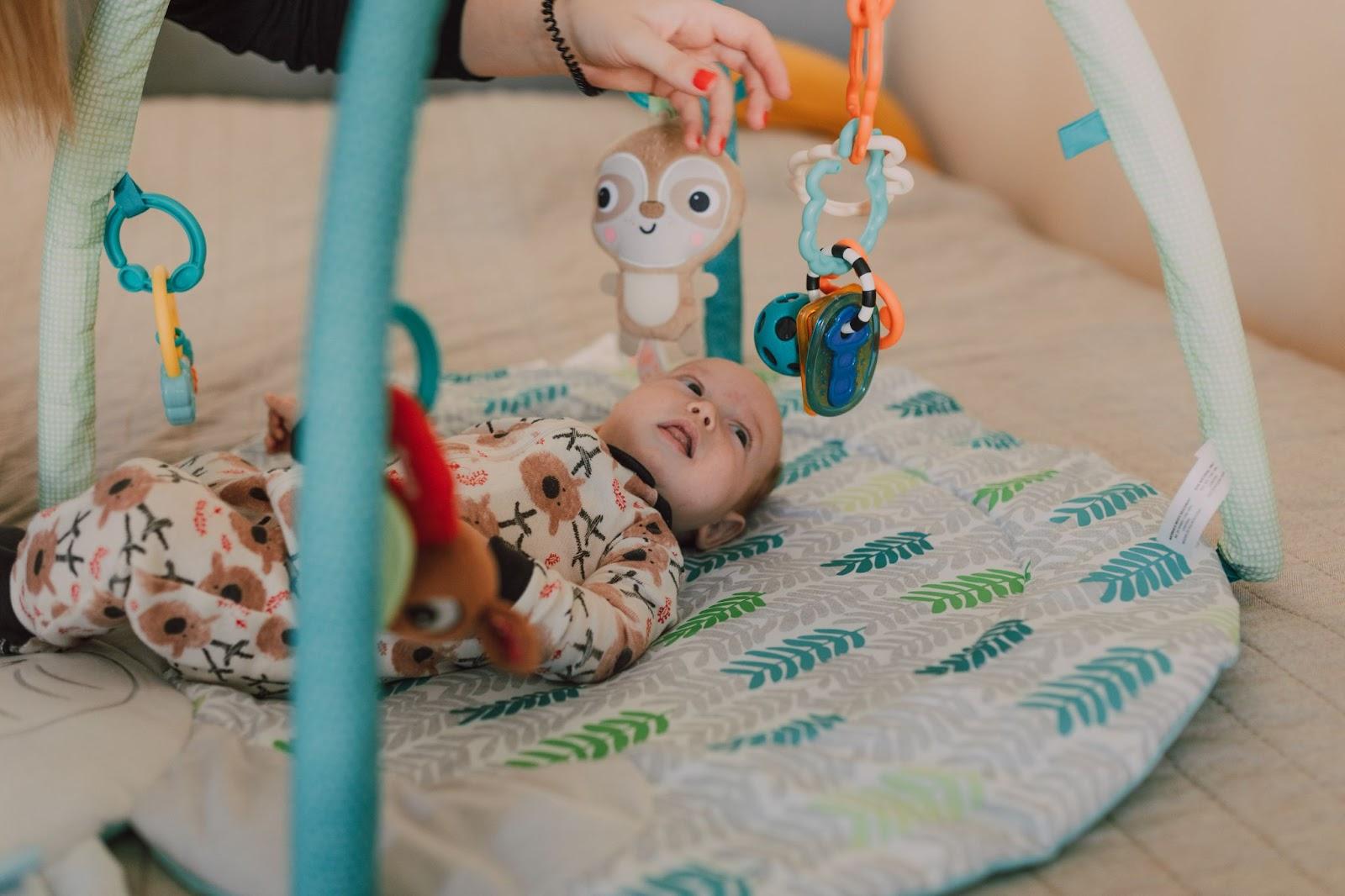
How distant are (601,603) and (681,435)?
10.1 inches

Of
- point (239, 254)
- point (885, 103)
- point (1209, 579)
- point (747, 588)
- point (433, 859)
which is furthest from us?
point (885, 103)

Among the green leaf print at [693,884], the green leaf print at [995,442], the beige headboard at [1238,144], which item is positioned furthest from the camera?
the beige headboard at [1238,144]

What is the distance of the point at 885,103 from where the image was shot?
2.41 m

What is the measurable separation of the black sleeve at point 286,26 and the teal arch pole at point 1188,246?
0.54 metres

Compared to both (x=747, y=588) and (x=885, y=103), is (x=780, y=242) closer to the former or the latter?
(x=885, y=103)

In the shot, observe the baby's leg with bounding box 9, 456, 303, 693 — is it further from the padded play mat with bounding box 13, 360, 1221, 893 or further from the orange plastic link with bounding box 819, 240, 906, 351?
the orange plastic link with bounding box 819, 240, 906, 351

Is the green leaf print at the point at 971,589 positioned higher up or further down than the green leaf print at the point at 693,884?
higher up

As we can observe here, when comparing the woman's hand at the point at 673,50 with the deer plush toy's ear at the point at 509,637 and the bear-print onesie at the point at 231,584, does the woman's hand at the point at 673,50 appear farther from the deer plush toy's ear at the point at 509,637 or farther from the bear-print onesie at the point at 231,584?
the deer plush toy's ear at the point at 509,637

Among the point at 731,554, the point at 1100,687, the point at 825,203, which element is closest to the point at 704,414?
the point at 731,554

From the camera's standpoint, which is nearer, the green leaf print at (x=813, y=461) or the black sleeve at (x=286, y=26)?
the black sleeve at (x=286, y=26)

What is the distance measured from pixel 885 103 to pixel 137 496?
1.97 metres

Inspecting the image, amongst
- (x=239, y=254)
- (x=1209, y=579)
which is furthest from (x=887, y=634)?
(x=239, y=254)

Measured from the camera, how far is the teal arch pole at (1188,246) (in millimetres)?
813

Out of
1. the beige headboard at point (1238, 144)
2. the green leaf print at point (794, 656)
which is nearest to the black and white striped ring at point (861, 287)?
the green leaf print at point (794, 656)
